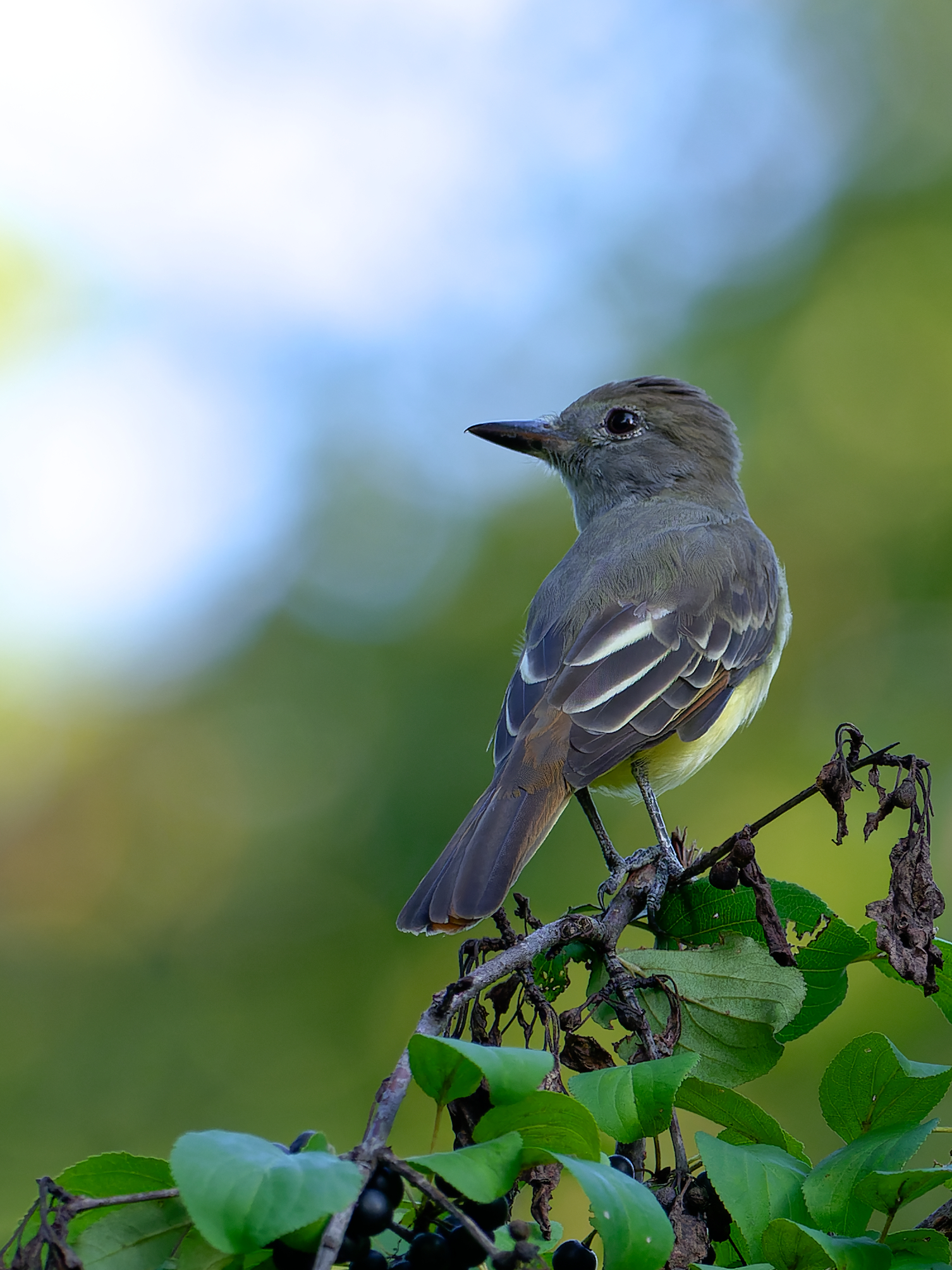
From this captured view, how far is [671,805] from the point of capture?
9266 millimetres

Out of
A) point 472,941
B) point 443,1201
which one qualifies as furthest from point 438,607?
point 443,1201

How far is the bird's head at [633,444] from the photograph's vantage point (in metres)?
6.43

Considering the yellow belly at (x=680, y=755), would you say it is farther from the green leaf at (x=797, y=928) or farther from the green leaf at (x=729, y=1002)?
the green leaf at (x=729, y=1002)

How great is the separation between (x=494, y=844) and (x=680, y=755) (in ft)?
5.51

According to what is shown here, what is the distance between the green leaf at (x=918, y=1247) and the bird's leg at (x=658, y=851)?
103cm

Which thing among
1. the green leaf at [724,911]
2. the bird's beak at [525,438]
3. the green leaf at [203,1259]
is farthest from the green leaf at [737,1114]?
the bird's beak at [525,438]

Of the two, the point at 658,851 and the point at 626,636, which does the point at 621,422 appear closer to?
the point at 626,636

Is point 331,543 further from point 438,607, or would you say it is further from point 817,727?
point 817,727

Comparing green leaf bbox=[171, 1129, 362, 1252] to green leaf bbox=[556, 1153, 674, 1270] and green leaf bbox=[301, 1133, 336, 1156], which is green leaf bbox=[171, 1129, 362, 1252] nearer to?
green leaf bbox=[301, 1133, 336, 1156]

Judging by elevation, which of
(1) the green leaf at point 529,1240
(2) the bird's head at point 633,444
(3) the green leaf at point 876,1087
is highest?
(2) the bird's head at point 633,444

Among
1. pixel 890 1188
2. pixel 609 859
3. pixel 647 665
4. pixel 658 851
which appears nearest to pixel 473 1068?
pixel 890 1188

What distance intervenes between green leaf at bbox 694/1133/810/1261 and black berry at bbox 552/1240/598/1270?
263 mm

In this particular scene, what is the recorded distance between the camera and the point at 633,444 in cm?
652

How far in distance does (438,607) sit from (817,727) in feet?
11.4
